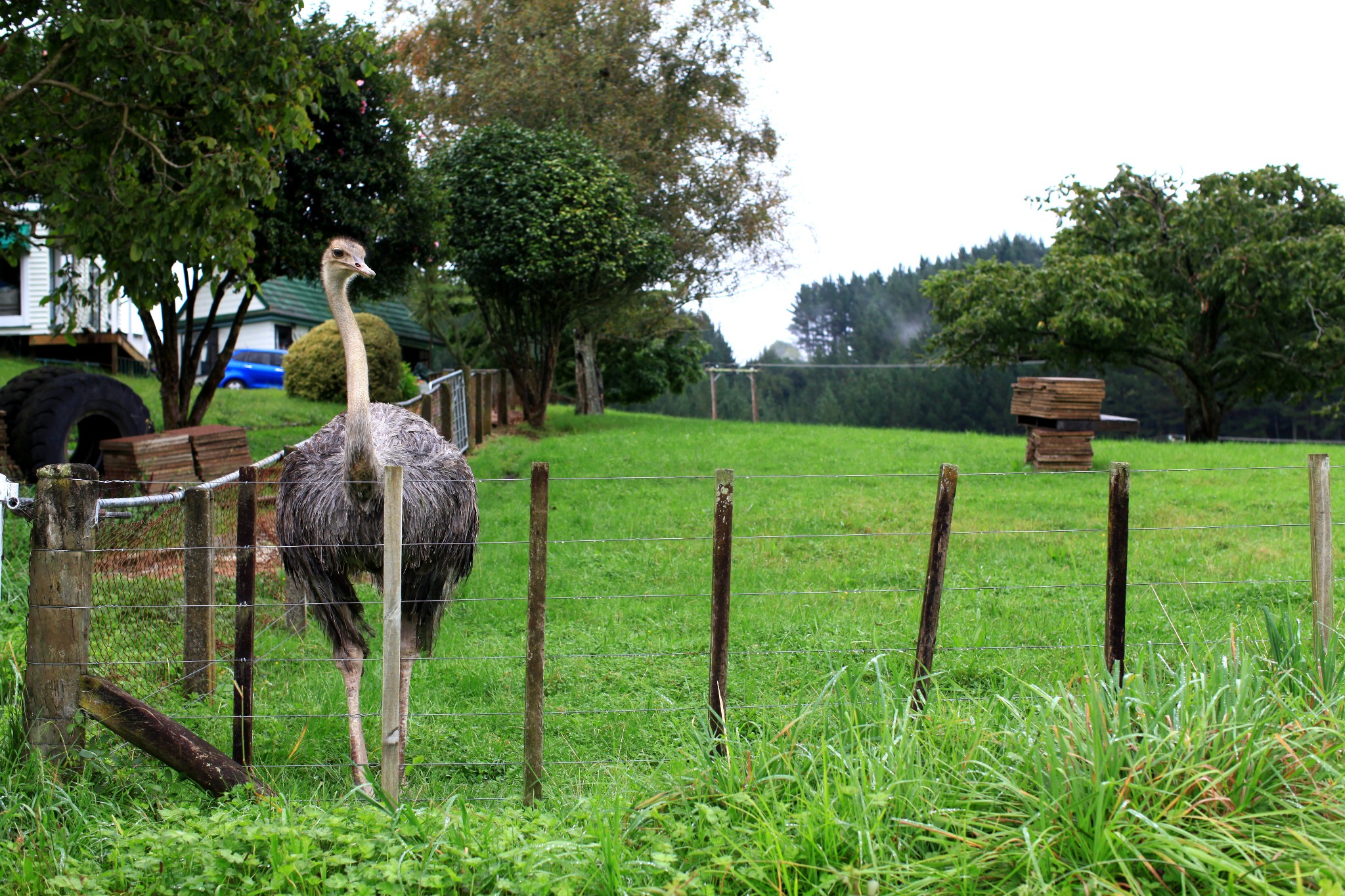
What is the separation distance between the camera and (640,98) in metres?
24.3

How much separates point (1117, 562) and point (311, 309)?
34.9 metres

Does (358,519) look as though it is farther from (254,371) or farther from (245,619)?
(254,371)

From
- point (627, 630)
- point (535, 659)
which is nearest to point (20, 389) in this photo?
point (627, 630)

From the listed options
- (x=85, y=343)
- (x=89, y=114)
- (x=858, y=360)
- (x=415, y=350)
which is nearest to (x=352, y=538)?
(x=89, y=114)

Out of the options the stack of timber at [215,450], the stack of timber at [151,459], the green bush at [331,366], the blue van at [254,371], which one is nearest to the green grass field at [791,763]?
the stack of timber at [151,459]

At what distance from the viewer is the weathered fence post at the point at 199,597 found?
5.34 meters

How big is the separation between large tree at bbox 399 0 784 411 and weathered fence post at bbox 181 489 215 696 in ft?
54.0

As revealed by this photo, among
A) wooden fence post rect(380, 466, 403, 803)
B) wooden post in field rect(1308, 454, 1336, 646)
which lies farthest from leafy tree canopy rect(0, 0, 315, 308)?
wooden post in field rect(1308, 454, 1336, 646)

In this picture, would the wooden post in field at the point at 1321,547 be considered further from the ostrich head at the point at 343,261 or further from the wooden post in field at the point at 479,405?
the wooden post in field at the point at 479,405

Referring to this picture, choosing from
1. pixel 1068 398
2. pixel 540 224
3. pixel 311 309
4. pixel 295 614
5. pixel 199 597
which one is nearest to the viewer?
pixel 199 597

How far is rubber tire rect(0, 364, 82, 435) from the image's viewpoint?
10.4 meters

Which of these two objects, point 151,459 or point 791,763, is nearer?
point 791,763

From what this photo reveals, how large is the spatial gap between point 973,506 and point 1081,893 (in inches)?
315

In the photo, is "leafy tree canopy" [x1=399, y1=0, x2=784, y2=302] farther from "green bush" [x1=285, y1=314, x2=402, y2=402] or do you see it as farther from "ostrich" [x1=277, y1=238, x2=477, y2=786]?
"ostrich" [x1=277, y1=238, x2=477, y2=786]
